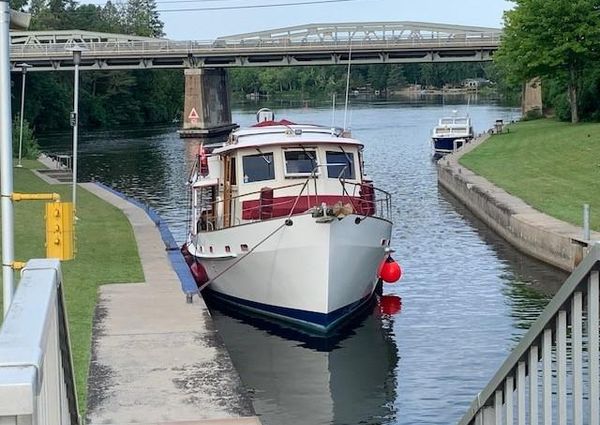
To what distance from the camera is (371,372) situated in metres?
17.0

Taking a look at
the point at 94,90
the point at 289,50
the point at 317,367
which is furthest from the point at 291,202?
the point at 94,90

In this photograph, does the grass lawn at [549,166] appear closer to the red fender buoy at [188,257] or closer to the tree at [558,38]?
the tree at [558,38]

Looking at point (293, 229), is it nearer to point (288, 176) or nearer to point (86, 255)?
point (288, 176)

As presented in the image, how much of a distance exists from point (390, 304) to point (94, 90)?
355 ft

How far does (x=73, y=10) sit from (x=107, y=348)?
143 m

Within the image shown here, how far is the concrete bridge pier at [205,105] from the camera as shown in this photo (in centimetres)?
9981

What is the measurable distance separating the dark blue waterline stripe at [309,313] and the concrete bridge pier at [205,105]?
75.3 m

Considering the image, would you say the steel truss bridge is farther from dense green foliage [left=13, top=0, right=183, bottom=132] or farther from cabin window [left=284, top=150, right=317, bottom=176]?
cabin window [left=284, top=150, right=317, bottom=176]

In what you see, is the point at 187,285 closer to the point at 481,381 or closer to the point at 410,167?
the point at 481,381

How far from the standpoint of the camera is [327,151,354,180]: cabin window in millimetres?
21344

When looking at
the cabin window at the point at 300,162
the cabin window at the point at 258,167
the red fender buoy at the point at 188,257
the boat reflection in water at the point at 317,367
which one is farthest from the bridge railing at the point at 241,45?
the boat reflection in water at the point at 317,367

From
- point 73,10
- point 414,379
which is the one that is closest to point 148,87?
point 73,10

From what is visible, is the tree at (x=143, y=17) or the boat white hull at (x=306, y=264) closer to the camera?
the boat white hull at (x=306, y=264)

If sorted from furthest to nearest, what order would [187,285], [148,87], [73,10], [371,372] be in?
[73,10]
[148,87]
[187,285]
[371,372]
